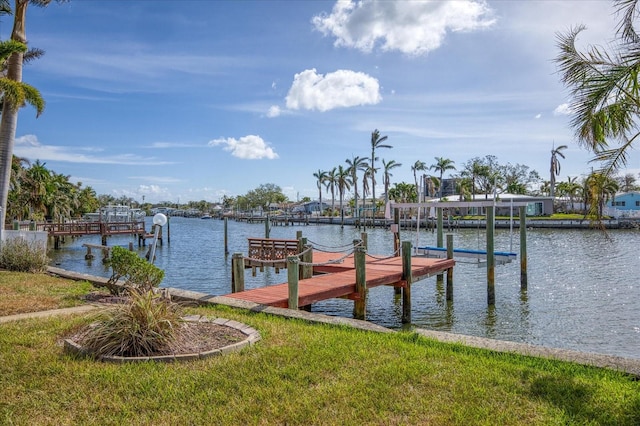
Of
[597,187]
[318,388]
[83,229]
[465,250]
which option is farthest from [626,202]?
[318,388]

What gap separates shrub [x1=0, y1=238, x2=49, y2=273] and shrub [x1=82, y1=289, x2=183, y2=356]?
10.4 metres

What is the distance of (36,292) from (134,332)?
6168 millimetres

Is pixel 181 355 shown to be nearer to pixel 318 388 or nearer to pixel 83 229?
pixel 318 388

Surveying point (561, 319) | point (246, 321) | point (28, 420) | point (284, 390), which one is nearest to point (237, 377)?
point (284, 390)

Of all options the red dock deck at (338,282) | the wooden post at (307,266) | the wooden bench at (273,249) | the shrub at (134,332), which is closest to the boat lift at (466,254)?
the red dock deck at (338,282)

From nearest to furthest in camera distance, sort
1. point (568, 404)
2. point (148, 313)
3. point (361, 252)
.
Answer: point (568, 404) < point (148, 313) < point (361, 252)

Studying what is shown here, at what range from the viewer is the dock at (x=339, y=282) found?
10.5 m

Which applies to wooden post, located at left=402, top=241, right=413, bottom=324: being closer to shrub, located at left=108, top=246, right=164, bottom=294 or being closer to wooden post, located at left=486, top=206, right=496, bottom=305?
wooden post, located at left=486, top=206, right=496, bottom=305

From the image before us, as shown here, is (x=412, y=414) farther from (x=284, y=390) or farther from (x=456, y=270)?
(x=456, y=270)

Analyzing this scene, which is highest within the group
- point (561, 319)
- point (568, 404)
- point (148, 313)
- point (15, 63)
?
point (15, 63)

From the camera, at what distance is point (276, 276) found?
24.3 metres

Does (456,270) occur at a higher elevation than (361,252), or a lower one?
lower

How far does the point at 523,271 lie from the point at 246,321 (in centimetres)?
1566

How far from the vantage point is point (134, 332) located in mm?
5867
